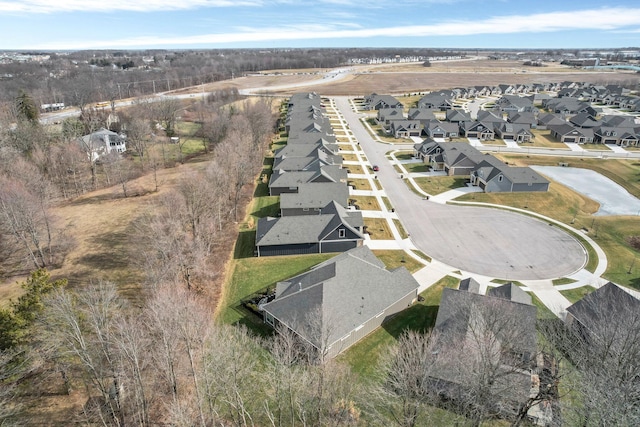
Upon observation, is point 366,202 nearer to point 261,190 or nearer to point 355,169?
point 355,169

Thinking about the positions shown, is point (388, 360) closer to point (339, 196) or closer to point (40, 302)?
point (40, 302)

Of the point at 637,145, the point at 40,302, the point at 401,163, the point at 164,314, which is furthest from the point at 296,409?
the point at 637,145

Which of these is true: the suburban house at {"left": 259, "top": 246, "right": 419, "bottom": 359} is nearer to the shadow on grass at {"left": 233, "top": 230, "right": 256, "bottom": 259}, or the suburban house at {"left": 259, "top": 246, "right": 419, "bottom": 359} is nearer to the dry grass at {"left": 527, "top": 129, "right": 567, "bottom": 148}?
the shadow on grass at {"left": 233, "top": 230, "right": 256, "bottom": 259}

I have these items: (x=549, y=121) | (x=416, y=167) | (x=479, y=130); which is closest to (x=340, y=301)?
(x=416, y=167)

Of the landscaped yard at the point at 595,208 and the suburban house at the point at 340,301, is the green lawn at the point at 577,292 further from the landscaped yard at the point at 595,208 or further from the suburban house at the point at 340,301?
the suburban house at the point at 340,301

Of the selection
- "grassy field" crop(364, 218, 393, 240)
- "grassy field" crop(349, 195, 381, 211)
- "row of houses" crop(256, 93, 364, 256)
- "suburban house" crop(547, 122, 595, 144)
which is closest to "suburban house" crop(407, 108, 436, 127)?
"suburban house" crop(547, 122, 595, 144)

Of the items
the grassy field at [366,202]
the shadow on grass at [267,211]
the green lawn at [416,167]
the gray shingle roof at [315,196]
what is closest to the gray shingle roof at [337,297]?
the gray shingle roof at [315,196]
